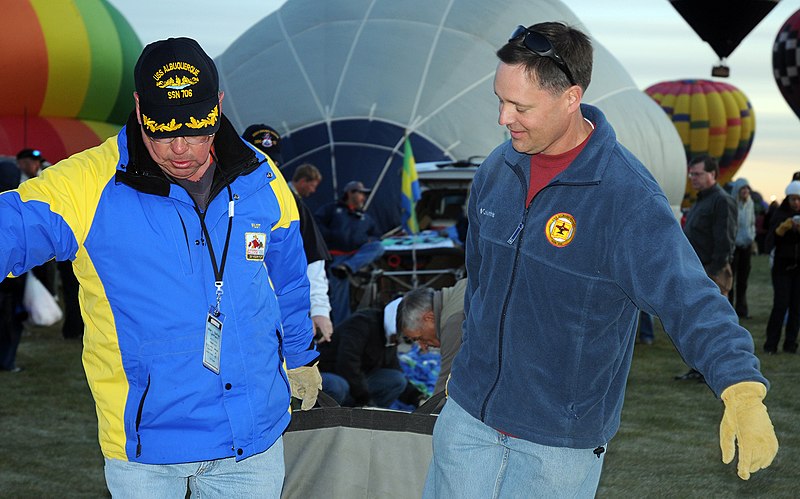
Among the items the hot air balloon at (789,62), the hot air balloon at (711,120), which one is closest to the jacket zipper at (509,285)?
the hot air balloon at (789,62)

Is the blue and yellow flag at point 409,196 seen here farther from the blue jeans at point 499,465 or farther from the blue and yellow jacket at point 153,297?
the blue and yellow jacket at point 153,297

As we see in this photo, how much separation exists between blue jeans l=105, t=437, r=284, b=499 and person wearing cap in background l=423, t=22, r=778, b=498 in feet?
1.75

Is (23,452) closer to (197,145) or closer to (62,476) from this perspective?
(62,476)

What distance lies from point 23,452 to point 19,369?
9.96 feet

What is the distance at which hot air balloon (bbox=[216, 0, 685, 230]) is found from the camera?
58.5 ft

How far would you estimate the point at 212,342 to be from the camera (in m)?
2.75

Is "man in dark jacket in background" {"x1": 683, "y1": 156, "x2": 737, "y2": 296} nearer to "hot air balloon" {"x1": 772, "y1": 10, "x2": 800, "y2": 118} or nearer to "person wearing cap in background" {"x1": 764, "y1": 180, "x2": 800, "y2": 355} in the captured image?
"person wearing cap in background" {"x1": 764, "y1": 180, "x2": 800, "y2": 355}

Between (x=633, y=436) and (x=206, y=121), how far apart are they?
5415 mm

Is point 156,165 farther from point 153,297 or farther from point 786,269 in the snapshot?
point 786,269

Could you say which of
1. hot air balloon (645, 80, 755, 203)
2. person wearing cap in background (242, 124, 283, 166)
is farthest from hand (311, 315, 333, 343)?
hot air balloon (645, 80, 755, 203)

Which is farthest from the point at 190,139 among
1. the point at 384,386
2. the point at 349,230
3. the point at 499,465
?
the point at 349,230

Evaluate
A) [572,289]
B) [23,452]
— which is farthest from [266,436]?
[23,452]

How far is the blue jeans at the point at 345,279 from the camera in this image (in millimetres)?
10180

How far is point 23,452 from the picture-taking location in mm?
6777
